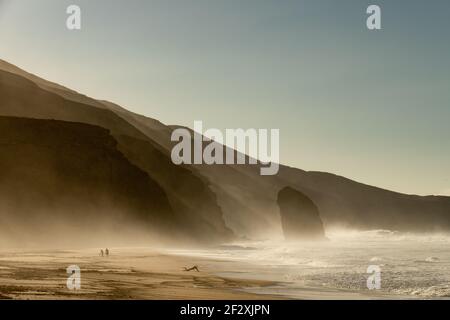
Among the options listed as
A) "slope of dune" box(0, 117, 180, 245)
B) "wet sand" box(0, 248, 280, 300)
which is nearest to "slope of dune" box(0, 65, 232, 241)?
"slope of dune" box(0, 117, 180, 245)

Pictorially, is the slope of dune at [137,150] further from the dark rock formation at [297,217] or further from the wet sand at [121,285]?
the wet sand at [121,285]

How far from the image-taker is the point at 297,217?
5915 inches

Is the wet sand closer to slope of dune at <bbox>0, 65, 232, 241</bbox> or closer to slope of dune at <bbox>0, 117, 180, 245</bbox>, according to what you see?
slope of dune at <bbox>0, 117, 180, 245</bbox>

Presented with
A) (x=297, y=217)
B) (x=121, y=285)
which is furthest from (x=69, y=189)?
(x=297, y=217)

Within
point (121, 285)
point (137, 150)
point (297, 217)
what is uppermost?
point (137, 150)

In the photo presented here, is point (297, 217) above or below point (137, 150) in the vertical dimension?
below

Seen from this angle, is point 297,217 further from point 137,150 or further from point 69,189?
point 69,189

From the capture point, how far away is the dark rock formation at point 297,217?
149 meters

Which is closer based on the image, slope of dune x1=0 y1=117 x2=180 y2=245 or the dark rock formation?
slope of dune x1=0 y1=117 x2=180 y2=245

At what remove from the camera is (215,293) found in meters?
22.8

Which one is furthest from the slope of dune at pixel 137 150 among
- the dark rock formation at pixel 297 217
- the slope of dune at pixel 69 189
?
the dark rock formation at pixel 297 217

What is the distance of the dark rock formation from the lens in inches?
5861
